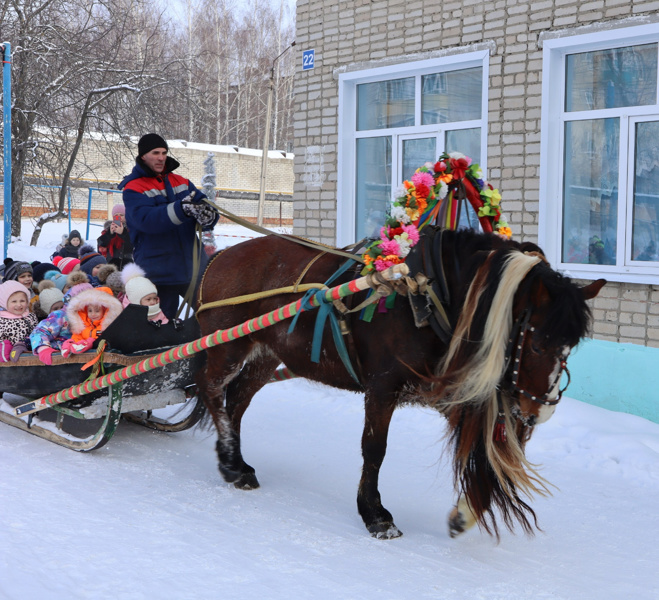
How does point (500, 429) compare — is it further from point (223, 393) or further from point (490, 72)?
point (490, 72)

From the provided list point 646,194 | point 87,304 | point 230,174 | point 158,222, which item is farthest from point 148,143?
point 230,174

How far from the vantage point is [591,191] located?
628cm

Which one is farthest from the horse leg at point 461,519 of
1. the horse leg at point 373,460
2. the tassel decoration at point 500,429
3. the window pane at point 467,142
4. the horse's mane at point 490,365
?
the window pane at point 467,142

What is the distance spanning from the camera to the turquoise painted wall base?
18.6 feet

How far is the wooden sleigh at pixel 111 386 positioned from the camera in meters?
4.49

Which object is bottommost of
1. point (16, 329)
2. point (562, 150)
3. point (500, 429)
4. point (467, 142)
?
point (500, 429)

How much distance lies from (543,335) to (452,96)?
458 cm

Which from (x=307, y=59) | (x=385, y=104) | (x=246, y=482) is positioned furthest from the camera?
(x=307, y=59)

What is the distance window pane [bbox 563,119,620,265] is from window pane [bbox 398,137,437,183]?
1404 mm

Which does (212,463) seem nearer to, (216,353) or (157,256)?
(216,353)

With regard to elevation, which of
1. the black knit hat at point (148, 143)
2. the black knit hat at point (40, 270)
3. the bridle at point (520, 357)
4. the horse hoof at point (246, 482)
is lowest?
the horse hoof at point (246, 482)

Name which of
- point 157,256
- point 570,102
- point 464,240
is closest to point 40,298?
point 157,256

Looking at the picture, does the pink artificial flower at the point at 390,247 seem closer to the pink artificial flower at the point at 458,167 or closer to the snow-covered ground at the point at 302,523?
the pink artificial flower at the point at 458,167

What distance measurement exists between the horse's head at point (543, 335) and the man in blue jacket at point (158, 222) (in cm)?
213
